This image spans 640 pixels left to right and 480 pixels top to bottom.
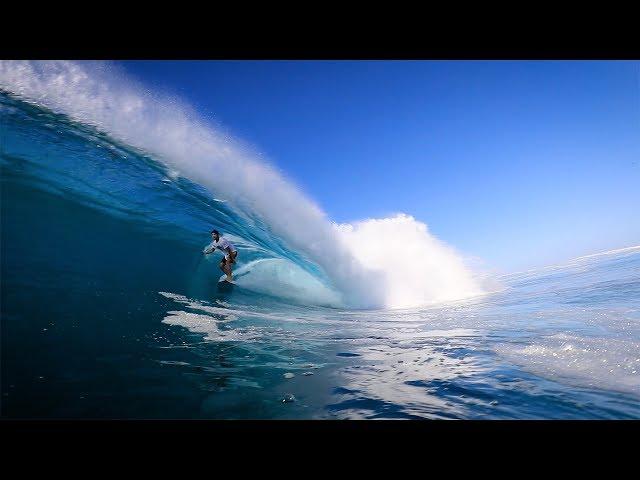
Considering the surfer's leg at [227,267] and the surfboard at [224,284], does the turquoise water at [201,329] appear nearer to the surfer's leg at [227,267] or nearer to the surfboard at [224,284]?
the surfboard at [224,284]

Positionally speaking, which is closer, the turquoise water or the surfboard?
the turquoise water

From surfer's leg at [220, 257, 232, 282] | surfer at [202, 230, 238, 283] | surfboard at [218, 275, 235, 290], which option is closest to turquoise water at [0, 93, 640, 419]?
surfboard at [218, 275, 235, 290]

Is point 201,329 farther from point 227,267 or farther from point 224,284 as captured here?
point 227,267

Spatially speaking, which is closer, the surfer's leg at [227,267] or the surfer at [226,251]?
the surfer at [226,251]

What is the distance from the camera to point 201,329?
5043mm

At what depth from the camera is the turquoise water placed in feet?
9.15

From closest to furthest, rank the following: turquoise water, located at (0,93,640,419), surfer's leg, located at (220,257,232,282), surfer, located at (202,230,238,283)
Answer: turquoise water, located at (0,93,640,419), surfer, located at (202,230,238,283), surfer's leg, located at (220,257,232,282)

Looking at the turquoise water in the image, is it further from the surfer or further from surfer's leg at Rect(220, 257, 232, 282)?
the surfer

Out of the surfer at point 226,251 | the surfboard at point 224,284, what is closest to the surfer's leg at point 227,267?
the surfer at point 226,251

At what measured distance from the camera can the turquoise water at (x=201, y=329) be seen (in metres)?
2.79

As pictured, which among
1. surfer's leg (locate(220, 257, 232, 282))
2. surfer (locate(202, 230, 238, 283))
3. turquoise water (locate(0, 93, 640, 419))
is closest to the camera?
turquoise water (locate(0, 93, 640, 419))

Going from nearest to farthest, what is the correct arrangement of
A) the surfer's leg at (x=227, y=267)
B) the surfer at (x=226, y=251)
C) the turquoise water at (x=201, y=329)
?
1. the turquoise water at (x=201, y=329)
2. the surfer at (x=226, y=251)
3. the surfer's leg at (x=227, y=267)

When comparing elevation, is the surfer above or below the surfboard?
above
